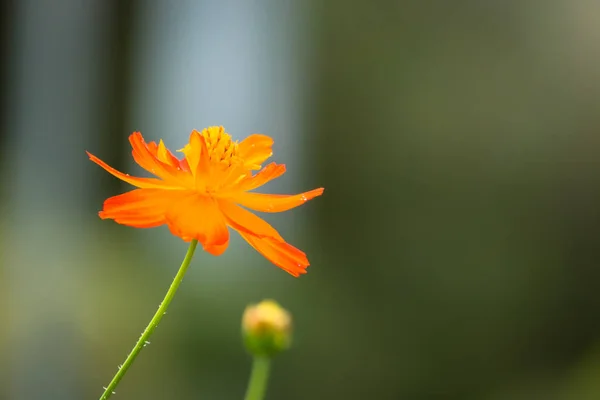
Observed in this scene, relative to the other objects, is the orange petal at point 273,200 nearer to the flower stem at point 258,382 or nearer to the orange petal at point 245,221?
the orange petal at point 245,221

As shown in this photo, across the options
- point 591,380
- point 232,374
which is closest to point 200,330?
point 232,374

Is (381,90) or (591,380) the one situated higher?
(381,90)

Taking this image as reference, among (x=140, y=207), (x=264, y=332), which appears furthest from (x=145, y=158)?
(x=264, y=332)

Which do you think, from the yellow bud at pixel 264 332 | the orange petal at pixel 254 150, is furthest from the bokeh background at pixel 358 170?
the orange petal at pixel 254 150

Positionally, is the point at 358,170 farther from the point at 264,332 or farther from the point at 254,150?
the point at 254,150

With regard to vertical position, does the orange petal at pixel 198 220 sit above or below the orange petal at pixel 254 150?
Answer: below

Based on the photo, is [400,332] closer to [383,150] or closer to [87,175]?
[383,150]
